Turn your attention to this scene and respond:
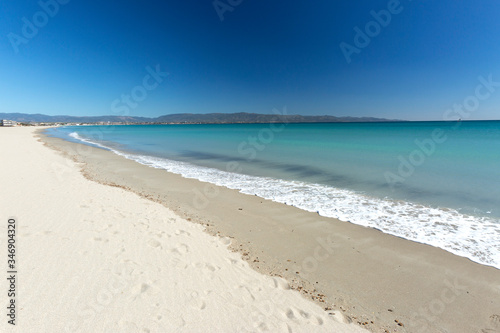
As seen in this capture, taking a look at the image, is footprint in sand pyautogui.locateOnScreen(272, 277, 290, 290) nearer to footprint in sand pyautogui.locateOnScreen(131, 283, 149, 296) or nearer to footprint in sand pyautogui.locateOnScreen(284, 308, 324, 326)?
footprint in sand pyautogui.locateOnScreen(284, 308, 324, 326)

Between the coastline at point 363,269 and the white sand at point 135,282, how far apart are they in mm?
429

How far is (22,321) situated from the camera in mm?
2713

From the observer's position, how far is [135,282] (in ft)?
11.7

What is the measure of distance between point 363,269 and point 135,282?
396 centimetres

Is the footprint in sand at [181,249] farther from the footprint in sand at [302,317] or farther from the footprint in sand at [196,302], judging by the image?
the footprint in sand at [302,317]

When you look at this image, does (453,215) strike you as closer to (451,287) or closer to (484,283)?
(484,283)

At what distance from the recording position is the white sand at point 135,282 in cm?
291

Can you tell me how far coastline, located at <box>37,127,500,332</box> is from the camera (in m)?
3.51

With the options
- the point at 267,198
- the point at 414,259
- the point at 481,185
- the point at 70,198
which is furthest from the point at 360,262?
the point at 481,185

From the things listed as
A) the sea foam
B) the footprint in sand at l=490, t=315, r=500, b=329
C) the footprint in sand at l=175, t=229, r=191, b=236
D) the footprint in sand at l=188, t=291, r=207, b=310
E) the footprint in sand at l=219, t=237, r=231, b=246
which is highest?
the sea foam

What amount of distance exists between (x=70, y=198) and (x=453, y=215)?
1133 centimetres

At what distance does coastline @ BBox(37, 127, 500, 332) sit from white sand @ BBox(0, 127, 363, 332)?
16.9 inches

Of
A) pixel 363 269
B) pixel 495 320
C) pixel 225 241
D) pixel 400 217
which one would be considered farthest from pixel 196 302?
pixel 400 217

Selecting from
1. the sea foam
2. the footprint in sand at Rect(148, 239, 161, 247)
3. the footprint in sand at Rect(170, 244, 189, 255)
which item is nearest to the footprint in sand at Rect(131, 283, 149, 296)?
the footprint in sand at Rect(170, 244, 189, 255)
